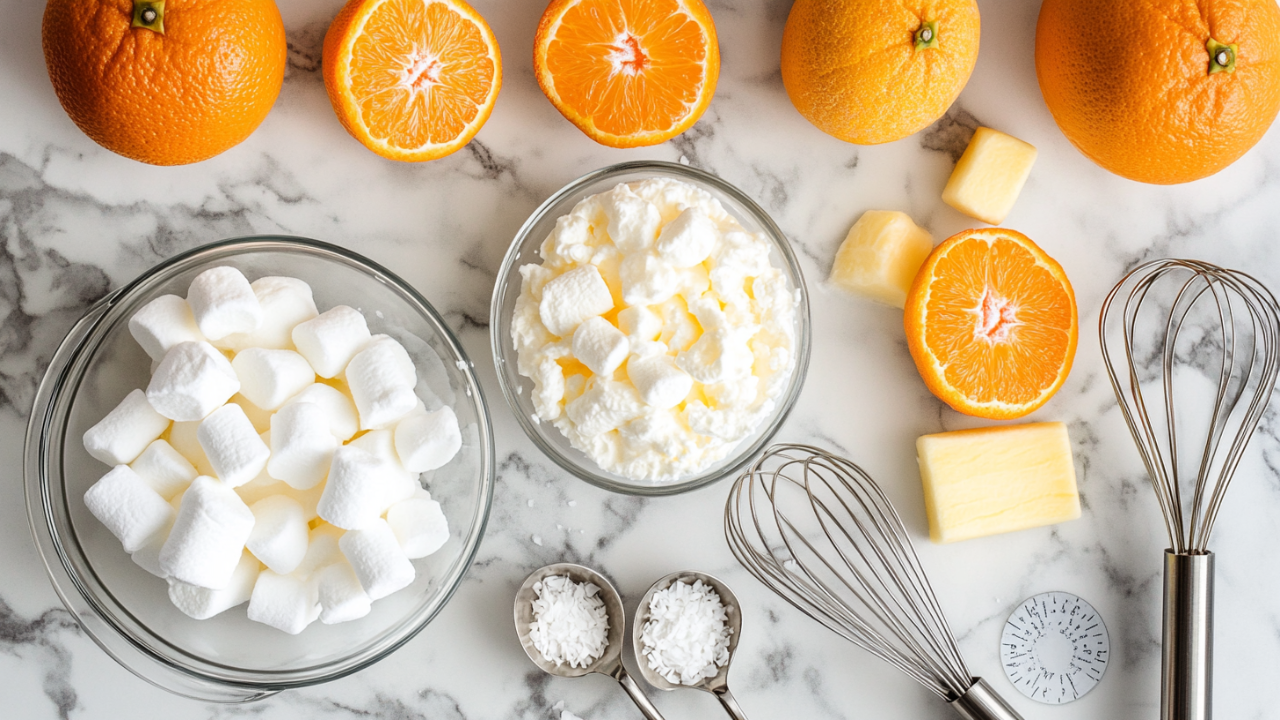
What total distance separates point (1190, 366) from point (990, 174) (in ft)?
1.80

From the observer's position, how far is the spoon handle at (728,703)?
138 centimetres

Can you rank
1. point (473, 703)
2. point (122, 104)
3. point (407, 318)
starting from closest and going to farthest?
point (122, 104)
point (407, 318)
point (473, 703)

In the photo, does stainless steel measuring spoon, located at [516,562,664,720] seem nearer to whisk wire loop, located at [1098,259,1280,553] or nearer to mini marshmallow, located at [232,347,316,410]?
mini marshmallow, located at [232,347,316,410]

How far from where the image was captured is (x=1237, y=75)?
1249 mm

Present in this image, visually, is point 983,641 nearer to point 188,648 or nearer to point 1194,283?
point 1194,283

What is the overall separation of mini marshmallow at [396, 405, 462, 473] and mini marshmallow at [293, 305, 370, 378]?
133mm

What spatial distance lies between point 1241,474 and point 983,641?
0.59 meters

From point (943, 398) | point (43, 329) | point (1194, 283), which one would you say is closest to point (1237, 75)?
point (1194, 283)

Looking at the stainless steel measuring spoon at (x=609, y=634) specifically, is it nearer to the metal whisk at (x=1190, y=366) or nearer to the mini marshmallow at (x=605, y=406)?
the mini marshmallow at (x=605, y=406)

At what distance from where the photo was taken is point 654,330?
1249 mm

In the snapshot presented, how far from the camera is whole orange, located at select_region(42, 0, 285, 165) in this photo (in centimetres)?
114

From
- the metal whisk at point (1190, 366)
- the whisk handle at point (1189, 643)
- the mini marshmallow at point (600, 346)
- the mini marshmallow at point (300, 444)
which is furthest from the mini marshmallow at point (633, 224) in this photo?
the whisk handle at point (1189, 643)

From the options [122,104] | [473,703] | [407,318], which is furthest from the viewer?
[473,703]

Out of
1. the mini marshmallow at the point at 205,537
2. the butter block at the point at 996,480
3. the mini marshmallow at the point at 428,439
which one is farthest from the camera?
the butter block at the point at 996,480
